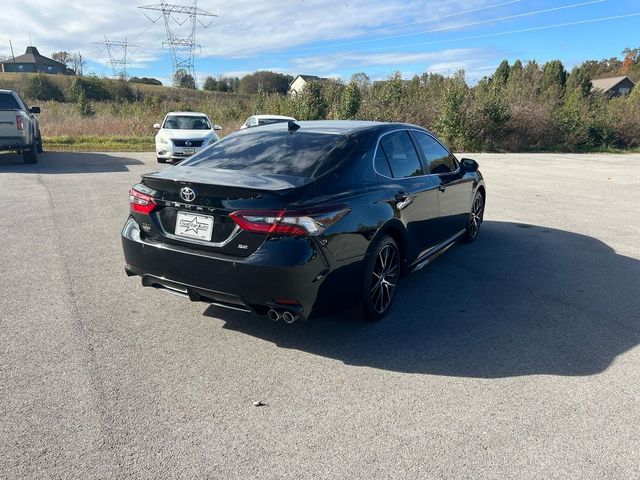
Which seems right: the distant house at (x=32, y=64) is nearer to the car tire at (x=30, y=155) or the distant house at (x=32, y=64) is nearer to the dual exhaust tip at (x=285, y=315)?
the car tire at (x=30, y=155)

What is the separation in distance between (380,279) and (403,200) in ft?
2.64

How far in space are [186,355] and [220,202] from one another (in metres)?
1.17

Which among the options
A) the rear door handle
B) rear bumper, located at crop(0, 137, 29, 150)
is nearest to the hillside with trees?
rear bumper, located at crop(0, 137, 29, 150)

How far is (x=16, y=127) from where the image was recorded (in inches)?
526

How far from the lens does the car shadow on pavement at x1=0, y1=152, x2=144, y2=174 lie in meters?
13.5

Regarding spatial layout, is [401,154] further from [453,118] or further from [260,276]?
[453,118]

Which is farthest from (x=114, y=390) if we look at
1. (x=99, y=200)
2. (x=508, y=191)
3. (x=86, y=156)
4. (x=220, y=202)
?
(x=86, y=156)

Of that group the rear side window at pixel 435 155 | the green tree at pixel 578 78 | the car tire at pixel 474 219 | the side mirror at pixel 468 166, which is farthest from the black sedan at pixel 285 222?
the green tree at pixel 578 78

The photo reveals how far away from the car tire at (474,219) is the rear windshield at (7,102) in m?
13.3

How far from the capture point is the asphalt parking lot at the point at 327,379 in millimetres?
2586

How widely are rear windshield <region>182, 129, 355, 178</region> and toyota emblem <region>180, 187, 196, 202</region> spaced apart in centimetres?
57

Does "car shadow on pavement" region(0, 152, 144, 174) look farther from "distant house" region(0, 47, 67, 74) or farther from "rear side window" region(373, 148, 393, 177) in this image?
"distant house" region(0, 47, 67, 74)

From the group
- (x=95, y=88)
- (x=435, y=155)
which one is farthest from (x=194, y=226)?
(x=95, y=88)

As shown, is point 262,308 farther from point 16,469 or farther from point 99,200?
point 99,200
